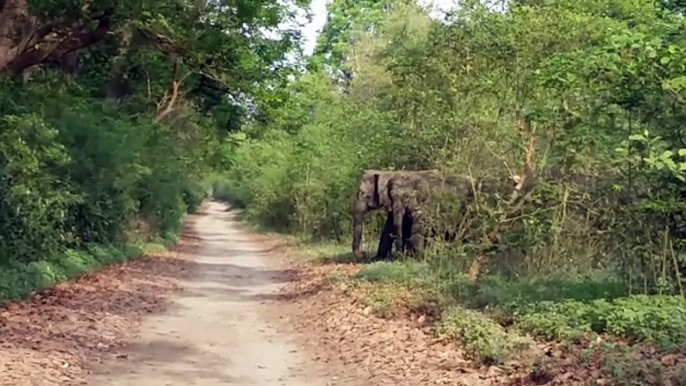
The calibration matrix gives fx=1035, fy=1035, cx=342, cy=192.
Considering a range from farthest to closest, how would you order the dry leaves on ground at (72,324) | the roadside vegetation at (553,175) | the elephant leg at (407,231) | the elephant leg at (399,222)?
the elephant leg at (399,222)
the elephant leg at (407,231)
the roadside vegetation at (553,175)
the dry leaves on ground at (72,324)

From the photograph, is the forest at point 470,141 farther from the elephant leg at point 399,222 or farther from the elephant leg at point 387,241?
the elephant leg at point 399,222

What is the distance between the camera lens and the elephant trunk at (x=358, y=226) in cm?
2559

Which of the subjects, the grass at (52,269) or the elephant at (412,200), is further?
the elephant at (412,200)

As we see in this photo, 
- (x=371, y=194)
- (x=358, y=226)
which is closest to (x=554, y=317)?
(x=371, y=194)

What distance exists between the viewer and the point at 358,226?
25922mm

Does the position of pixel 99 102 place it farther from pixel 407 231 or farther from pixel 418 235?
pixel 418 235

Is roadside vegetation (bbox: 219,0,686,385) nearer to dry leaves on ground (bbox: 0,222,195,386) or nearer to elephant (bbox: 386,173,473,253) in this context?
elephant (bbox: 386,173,473,253)

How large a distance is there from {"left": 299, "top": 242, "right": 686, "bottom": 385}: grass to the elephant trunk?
7612mm

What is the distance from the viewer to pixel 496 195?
59.7 feet

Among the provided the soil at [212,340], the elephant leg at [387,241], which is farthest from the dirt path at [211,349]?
the elephant leg at [387,241]

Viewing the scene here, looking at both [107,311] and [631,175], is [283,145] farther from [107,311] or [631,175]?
[631,175]

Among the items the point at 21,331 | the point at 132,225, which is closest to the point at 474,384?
the point at 21,331

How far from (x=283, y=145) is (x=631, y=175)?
41.0m

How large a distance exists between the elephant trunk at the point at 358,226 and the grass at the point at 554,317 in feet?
25.0
